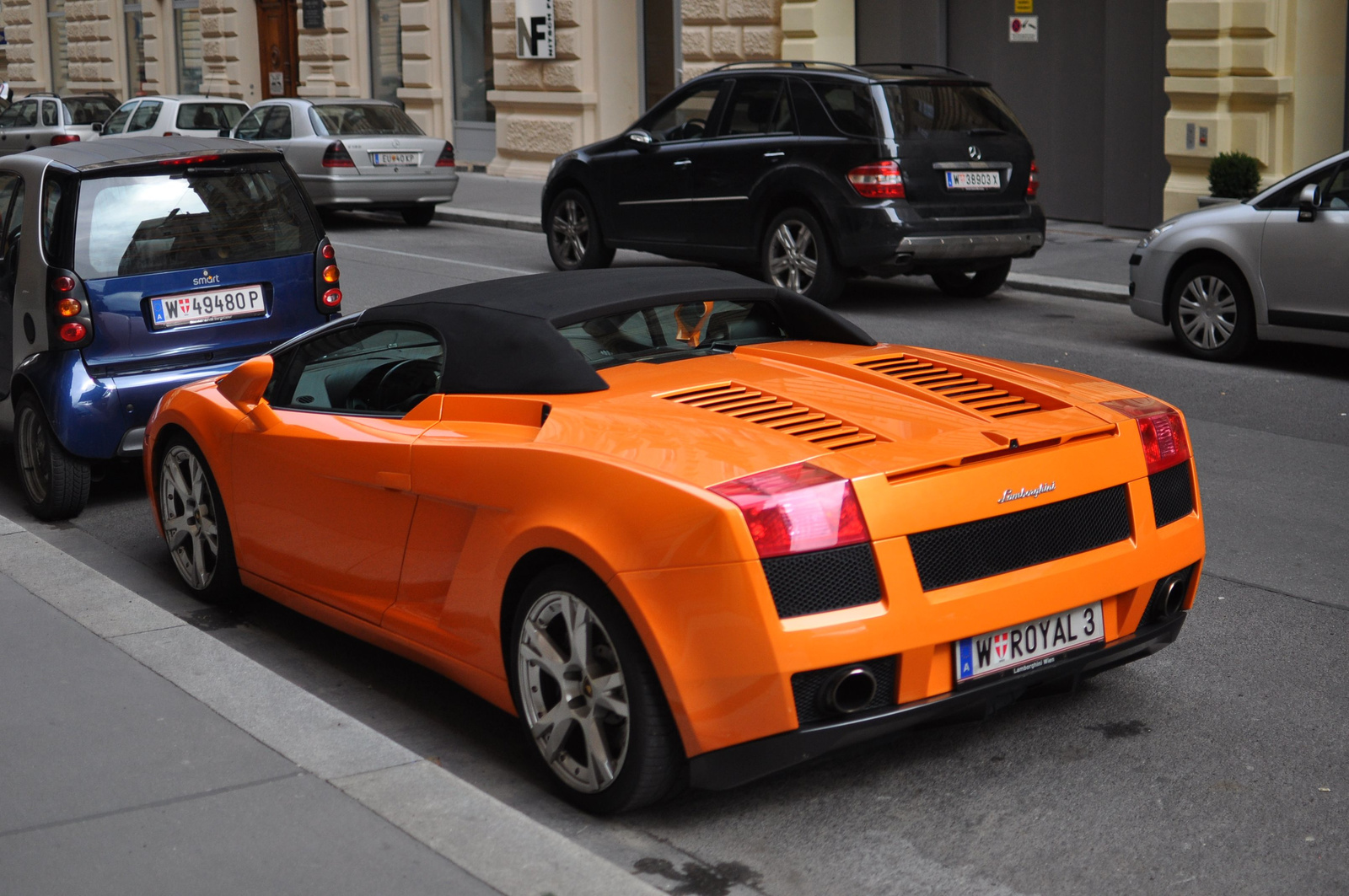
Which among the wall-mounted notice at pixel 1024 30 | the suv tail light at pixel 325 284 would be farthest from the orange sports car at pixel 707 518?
the wall-mounted notice at pixel 1024 30

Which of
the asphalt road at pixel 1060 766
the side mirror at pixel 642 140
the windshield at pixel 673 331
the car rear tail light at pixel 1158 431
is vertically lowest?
the asphalt road at pixel 1060 766

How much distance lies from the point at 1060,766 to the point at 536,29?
2098cm

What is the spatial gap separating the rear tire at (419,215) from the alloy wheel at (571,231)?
5178mm

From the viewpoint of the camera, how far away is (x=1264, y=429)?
26.8 feet

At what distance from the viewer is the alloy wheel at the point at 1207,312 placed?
10070 millimetres

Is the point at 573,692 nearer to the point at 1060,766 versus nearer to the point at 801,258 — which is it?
the point at 1060,766

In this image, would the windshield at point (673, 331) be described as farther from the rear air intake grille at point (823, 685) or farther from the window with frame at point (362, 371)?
the rear air intake grille at point (823, 685)

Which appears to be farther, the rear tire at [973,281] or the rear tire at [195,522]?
the rear tire at [973,281]

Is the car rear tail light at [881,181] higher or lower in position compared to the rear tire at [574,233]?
higher

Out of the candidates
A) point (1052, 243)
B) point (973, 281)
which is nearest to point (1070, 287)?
point (973, 281)

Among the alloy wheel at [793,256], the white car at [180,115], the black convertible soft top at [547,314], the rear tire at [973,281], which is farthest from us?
the white car at [180,115]

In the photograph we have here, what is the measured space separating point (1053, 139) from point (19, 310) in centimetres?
1290

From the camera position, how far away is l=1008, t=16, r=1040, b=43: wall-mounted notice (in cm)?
1758

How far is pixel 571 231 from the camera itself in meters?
14.5
